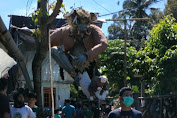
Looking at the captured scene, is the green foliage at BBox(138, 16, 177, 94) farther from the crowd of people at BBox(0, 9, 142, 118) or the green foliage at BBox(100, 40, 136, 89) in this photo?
the green foliage at BBox(100, 40, 136, 89)

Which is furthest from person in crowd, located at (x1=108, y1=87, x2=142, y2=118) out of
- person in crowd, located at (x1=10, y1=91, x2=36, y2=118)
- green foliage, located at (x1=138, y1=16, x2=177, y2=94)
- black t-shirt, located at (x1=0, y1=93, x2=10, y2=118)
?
green foliage, located at (x1=138, y1=16, x2=177, y2=94)

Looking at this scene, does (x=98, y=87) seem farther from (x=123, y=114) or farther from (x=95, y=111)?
(x=123, y=114)

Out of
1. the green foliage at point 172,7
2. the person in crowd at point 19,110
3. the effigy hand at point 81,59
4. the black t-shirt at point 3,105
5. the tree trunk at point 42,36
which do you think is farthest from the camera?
the green foliage at point 172,7

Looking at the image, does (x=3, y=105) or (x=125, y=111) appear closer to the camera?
(x=3, y=105)

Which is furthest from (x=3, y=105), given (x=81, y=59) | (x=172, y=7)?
(x=172, y=7)

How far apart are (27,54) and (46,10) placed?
5.77 meters

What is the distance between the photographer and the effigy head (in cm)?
1167

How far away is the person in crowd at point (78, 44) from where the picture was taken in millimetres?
11445

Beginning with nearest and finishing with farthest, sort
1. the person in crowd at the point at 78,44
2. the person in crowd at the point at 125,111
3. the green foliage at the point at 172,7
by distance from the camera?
the person in crowd at the point at 125,111
the person in crowd at the point at 78,44
the green foliage at the point at 172,7

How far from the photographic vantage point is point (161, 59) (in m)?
15.9

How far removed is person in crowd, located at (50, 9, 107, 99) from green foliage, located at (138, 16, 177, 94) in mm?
4418

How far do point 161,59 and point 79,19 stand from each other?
538 centimetres

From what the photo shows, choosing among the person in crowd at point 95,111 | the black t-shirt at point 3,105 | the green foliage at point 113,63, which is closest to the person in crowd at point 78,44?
the person in crowd at point 95,111

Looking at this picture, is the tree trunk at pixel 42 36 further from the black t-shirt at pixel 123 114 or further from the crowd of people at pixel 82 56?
the black t-shirt at pixel 123 114
